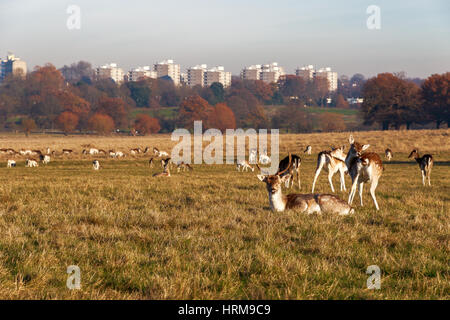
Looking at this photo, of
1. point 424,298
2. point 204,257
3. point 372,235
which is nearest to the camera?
point 424,298

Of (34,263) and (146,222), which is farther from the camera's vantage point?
(146,222)

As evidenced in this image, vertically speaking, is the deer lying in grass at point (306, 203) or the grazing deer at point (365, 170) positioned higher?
the grazing deer at point (365, 170)

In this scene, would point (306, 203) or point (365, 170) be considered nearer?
point (306, 203)

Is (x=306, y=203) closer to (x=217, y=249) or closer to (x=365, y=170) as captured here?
(x=365, y=170)

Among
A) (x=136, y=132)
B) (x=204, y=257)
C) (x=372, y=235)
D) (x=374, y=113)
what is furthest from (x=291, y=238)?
(x=136, y=132)

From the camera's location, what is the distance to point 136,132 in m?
101

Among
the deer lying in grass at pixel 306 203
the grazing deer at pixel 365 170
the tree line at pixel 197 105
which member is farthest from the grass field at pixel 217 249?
the tree line at pixel 197 105

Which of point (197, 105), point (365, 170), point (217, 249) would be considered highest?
point (197, 105)

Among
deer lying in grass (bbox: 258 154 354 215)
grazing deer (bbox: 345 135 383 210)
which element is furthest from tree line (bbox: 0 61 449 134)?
deer lying in grass (bbox: 258 154 354 215)

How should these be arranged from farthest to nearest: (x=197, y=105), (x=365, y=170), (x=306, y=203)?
1. (x=197, y=105)
2. (x=365, y=170)
3. (x=306, y=203)

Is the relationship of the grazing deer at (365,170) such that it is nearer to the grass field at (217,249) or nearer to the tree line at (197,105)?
the grass field at (217,249)

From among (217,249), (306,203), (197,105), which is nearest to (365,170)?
(306,203)
